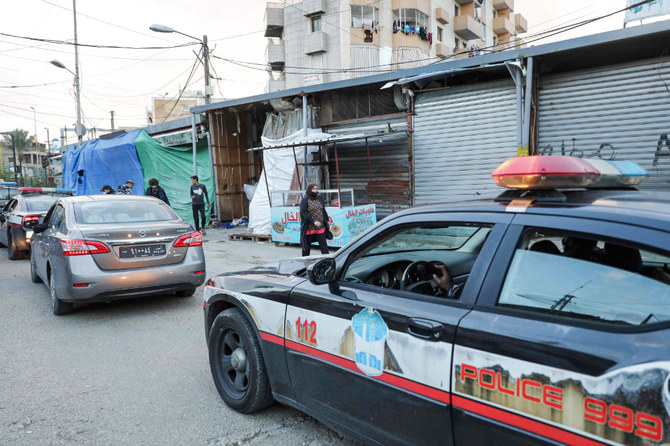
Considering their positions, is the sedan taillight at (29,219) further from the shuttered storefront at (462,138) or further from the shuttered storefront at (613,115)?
the shuttered storefront at (613,115)

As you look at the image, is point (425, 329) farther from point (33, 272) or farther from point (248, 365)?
point (33, 272)

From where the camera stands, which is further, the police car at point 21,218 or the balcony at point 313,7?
the balcony at point 313,7

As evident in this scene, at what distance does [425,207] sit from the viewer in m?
2.50

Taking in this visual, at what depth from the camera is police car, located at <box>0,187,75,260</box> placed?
9.98m

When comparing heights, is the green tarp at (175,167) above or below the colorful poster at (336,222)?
above

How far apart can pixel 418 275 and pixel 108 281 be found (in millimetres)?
→ 4043

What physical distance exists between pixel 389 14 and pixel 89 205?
35.6 metres

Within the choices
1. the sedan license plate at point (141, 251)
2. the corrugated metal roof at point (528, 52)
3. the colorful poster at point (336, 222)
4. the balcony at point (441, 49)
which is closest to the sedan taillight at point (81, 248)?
the sedan license plate at point (141, 251)

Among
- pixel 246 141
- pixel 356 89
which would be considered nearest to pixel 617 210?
pixel 356 89

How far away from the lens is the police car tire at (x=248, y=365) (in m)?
3.12

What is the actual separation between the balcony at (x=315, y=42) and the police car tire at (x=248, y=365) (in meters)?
37.3

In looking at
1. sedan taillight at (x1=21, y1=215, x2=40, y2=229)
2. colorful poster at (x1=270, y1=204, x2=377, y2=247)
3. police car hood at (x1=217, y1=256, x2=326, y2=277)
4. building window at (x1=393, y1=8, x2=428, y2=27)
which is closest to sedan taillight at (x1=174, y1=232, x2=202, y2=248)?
police car hood at (x1=217, y1=256, x2=326, y2=277)

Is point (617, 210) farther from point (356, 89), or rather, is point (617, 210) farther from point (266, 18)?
point (266, 18)

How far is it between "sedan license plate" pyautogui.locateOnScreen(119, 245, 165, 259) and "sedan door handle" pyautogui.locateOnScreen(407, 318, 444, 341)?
4368 mm
